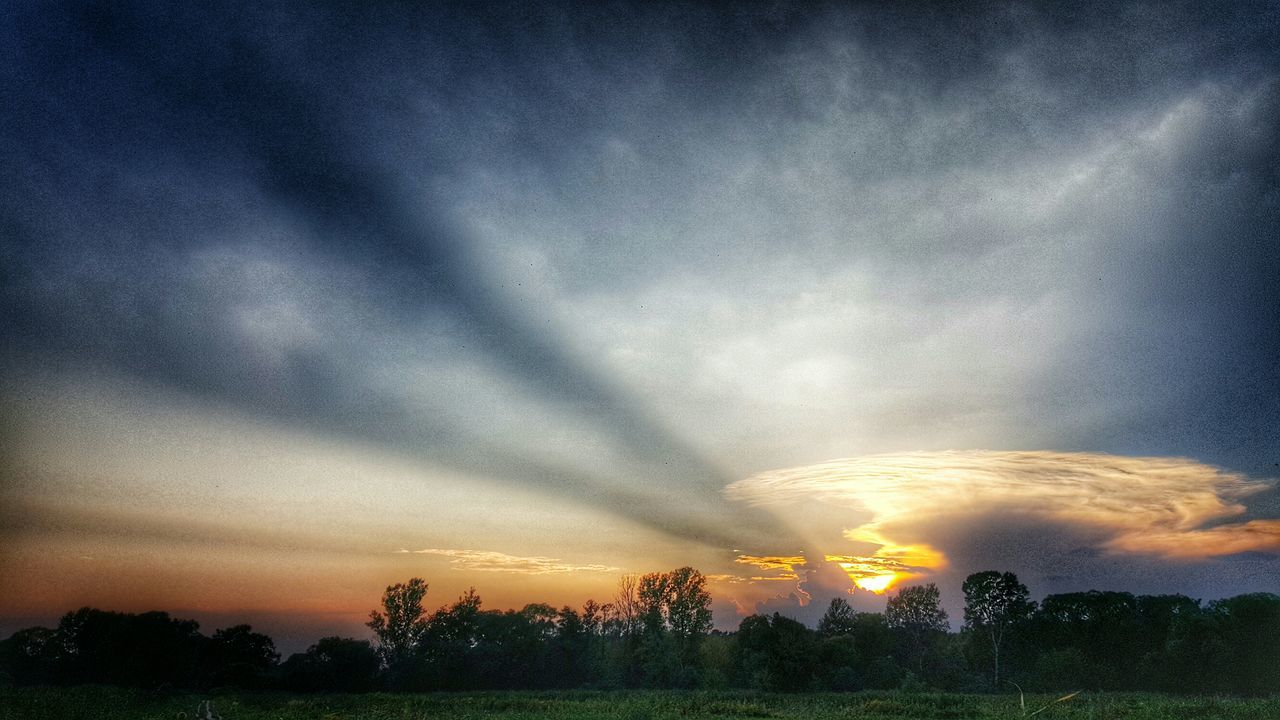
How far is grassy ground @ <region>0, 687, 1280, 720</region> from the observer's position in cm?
5009

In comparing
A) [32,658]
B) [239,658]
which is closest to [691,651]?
[239,658]

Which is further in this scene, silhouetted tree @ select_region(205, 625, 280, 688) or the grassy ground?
silhouetted tree @ select_region(205, 625, 280, 688)

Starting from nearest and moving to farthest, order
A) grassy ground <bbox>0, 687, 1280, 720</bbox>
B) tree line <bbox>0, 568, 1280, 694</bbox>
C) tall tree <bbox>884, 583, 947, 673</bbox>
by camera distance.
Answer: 1. grassy ground <bbox>0, 687, 1280, 720</bbox>
2. tree line <bbox>0, 568, 1280, 694</bbox>
3. tall tree <bbox>884, 583, 947, 673</bbox>

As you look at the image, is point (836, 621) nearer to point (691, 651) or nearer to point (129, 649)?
point (691, 651)

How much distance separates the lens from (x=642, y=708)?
5125cm

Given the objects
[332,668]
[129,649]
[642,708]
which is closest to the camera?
[642,708]

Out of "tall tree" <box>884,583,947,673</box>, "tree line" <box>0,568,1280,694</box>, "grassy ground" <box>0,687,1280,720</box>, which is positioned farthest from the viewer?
"tall tree" <box>884,583,947,673</box>

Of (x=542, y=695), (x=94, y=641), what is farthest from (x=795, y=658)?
(x=94, y=641)

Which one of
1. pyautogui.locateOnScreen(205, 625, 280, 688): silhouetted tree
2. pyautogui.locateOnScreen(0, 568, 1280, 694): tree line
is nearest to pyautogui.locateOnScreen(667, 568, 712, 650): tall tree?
pyautogui.locateOnScreen(0, 568, 1280, 694): tree line

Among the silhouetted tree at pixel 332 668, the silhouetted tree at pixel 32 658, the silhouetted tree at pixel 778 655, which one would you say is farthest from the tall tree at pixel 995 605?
the silhouetted tree at pixel 32 658

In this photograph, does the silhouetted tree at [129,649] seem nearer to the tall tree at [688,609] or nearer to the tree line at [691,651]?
the tree line at [691,651]

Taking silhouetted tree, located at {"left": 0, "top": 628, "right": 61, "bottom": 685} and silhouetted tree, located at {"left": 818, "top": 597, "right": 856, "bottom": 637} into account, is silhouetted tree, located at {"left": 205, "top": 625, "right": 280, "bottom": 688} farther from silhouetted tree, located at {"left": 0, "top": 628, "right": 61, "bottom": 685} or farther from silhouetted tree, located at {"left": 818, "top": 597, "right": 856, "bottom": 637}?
silhouetted tree, located at {"left": 818, "top": 597, "right": 856, "bottom": 637}

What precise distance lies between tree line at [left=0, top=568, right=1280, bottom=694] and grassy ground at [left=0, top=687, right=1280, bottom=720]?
48.4 feet

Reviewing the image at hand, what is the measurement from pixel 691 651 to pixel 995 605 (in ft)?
168
